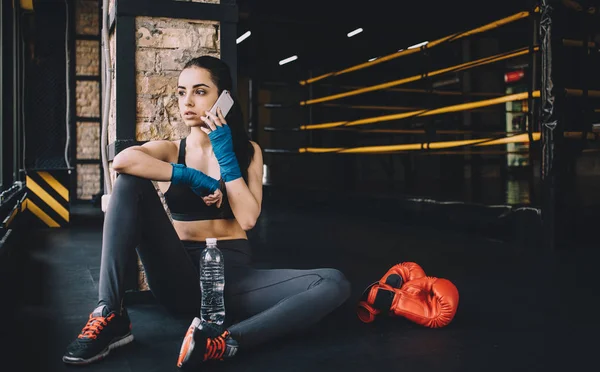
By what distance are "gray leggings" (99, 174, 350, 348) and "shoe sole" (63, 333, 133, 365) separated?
0.13 metres

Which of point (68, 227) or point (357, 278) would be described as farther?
point (68, 227)

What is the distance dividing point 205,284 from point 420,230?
11.1ft

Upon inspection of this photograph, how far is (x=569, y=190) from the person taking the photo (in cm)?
407

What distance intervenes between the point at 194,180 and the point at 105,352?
61 centimetres

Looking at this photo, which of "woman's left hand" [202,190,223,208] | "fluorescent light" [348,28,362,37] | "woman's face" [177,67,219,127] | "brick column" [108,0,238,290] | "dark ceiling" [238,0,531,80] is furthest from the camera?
"fluorescent light" [348,28,362,37]

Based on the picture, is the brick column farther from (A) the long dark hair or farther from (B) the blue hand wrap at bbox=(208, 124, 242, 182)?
(B) the blue hand wrap at bbox=(208, 124, 242, 182)

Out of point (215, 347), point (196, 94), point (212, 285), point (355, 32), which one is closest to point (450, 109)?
point (196, 94)

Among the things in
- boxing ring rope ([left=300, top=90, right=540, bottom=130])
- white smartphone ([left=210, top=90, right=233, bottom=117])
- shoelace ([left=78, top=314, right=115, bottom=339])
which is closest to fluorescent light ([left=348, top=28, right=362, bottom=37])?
boxing ring rope ([left=300, top=90, right=540, bottom=130])

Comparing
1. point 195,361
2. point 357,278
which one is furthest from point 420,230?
point 195,361

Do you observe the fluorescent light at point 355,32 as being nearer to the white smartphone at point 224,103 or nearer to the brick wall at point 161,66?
the brick wall at point 161,66

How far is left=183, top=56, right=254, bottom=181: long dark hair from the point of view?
2254 mm

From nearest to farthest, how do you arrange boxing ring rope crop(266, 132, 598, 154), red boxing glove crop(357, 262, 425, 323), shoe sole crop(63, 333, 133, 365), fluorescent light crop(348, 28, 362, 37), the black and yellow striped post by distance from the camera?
shoe sole crop(63, 333, 133, 365), red boxing glove crop(357, 262, 425, 323), boxing ring rope crop(266, 132, 598, 154), the black and yellow striped post, fluorescent light crop(348, 28, 362, 37)

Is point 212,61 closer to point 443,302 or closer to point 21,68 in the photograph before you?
point 443,302

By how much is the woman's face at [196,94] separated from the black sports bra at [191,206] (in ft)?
0.80
